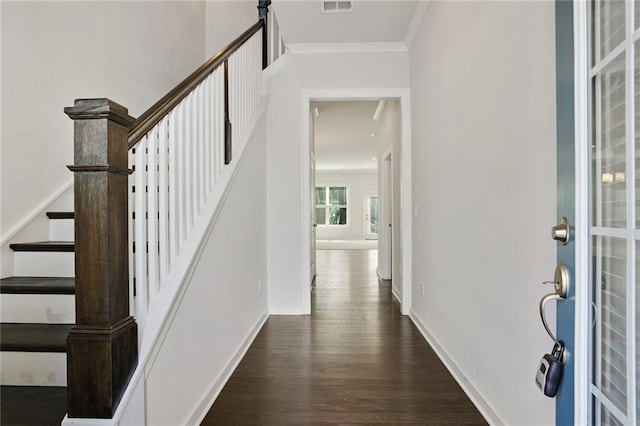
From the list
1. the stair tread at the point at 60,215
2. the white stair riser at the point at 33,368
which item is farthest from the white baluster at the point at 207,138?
the white stair riser at the point at 33,368

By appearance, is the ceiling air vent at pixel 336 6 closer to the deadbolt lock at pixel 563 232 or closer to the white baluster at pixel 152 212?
the white baluster at pixel 152 212

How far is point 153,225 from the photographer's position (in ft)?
4.62

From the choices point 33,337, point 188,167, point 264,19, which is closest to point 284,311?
point 188,167

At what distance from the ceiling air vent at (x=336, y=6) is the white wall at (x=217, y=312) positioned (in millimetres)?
1231

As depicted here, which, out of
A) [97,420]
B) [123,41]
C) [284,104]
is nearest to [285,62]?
[284,104]

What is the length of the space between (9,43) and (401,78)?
3183 mm

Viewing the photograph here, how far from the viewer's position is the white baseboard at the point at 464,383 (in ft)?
5.62

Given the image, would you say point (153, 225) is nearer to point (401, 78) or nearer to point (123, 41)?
point (123, 41)

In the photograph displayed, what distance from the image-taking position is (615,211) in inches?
30.6

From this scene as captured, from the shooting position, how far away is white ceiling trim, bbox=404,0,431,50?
2817 millimetres

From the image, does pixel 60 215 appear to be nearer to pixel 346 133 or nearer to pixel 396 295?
pixel 396 295

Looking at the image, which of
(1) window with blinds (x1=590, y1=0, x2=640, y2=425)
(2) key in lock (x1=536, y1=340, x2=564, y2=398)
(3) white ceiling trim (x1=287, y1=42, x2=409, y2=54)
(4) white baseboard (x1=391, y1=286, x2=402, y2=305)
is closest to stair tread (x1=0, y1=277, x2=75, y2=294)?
(2) key in lock (x1=536, y1=340, x2=564, y2=398)

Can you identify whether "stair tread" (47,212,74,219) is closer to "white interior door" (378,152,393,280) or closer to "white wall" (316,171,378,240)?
"white interior door" (378,152,393,280)

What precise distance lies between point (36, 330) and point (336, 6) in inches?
121
